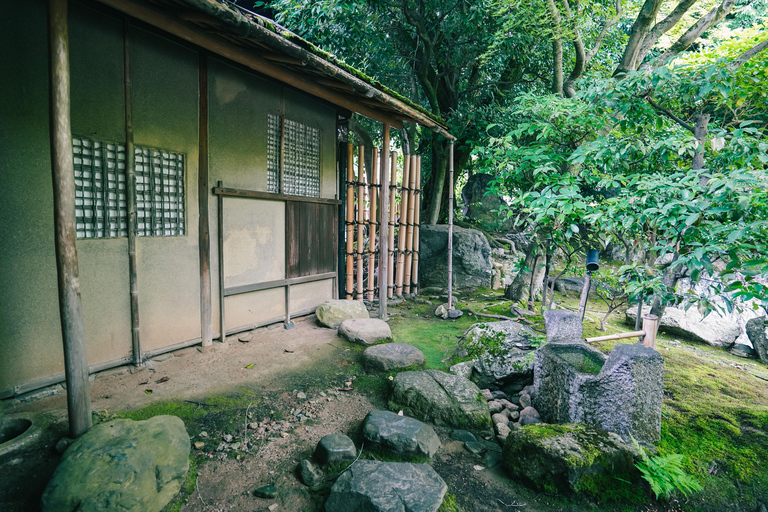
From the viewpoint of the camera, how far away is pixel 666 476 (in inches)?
111

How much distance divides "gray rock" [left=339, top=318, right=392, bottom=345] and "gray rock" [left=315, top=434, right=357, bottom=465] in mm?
2529

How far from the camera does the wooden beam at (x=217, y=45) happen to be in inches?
132

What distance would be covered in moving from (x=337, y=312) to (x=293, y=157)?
264 cm

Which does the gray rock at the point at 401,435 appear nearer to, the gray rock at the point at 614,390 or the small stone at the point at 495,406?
the small stone at the point at 495,406

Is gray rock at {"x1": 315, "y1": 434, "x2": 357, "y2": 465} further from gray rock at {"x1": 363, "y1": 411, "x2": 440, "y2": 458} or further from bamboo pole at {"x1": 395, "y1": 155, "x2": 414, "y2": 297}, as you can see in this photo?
bamboo pole at {"x1": 395, "y1": 155, "x2": 414, "y2": 297}

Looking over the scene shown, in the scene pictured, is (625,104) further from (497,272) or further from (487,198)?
(487,198)

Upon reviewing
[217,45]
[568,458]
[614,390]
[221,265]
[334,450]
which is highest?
[217,45]

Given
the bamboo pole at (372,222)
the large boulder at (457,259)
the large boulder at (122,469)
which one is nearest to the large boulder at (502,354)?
the bamboo pole at (372,222)

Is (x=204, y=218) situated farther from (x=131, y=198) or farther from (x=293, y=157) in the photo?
(x=293, y=157)

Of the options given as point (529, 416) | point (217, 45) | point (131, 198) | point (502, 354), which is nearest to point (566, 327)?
point (502, 354)

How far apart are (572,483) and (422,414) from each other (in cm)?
144

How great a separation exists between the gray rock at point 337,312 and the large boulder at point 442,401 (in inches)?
95.3

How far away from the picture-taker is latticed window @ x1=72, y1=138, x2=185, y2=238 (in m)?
3.91

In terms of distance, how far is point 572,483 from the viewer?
282 centimetres
